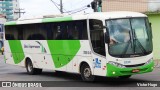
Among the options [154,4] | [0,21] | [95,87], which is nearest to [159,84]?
[95,87]

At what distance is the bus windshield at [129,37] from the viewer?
1692 centimetres

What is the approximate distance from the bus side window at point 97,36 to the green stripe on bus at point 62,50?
1343mm

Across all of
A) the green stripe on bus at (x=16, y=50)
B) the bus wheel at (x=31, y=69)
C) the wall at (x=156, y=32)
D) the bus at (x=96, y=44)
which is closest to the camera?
the bus at (x=96, y=44)

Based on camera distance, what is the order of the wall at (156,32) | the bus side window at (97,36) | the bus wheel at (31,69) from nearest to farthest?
the bus side window at (97,36) → the bus wheel at (31,69) → the wall at (156,32)

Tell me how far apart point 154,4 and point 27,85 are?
21.9 meters

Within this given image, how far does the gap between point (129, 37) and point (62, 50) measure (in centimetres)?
437

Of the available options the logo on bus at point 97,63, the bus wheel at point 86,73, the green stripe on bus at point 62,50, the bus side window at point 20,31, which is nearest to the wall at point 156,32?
the bus side window at point 20,31

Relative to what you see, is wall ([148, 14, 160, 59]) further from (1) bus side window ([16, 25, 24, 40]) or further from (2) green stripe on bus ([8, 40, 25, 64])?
(1) bus side window ([16, 25, 24, 40])

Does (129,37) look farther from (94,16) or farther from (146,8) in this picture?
(146,8)

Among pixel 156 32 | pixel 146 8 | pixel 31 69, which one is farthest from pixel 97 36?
pixel 146 8

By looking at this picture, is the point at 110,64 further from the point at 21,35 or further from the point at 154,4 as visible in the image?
the point at 154,4

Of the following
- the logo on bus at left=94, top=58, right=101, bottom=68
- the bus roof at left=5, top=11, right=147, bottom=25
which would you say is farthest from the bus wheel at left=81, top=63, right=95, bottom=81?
the bus roof at left=5, top=11, right=147, bottom=25

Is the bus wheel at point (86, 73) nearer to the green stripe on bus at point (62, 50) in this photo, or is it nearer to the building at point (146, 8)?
the green stripe on bus at point (62, 50)

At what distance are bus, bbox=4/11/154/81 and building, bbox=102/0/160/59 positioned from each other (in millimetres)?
14010
